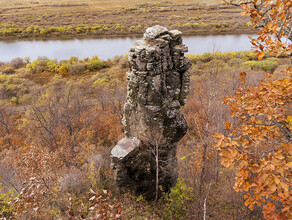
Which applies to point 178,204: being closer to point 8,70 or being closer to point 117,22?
point 8,70

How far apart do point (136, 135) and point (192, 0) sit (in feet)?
409

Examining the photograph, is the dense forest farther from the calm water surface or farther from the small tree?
the calm water surface

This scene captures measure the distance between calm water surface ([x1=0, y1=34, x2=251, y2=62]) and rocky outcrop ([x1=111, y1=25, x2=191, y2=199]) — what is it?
36420mm

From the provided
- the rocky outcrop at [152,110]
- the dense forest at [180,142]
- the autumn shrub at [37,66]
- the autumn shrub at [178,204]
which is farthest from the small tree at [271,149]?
the autumn shrub at [37,66]

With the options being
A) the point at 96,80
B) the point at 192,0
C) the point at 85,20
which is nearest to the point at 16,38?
the point at 85,20

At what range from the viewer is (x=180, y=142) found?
1802 centimetres

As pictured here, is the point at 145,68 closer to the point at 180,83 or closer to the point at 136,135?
the point at 180,83

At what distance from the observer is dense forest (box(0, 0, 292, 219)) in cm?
446

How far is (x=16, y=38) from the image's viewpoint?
6047 centimetres

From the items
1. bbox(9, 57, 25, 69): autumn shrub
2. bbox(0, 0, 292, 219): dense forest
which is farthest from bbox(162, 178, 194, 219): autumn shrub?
bbox(9, 57, 25, 69): autumn shrub

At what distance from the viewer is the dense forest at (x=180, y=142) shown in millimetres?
4465

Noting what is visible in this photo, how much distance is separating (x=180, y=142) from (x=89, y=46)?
47.2 meters

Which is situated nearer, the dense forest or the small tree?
the small tree

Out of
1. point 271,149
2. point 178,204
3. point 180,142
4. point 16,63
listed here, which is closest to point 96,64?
point 16,63
